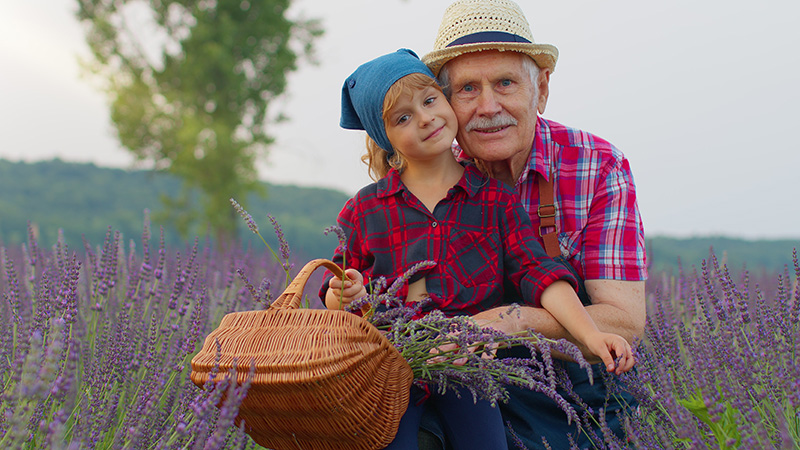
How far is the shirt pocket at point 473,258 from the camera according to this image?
78.3 inches

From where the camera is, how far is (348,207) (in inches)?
88.7

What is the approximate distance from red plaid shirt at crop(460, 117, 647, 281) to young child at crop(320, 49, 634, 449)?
0.28 meters

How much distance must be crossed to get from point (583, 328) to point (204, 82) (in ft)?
38.4

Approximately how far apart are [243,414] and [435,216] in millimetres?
908

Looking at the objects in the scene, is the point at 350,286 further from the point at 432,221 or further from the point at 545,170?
the point at 545,170

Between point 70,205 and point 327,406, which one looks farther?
point 70,205

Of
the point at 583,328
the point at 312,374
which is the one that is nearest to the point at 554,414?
the point at 583,328

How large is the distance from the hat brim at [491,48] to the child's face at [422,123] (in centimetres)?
20

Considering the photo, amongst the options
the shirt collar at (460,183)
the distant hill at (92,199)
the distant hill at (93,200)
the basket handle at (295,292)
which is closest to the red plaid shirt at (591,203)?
the shirt collar at (460,183)

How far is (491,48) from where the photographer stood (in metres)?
2.22

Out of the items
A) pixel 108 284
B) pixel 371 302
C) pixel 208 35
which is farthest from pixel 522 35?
pixel 208 35

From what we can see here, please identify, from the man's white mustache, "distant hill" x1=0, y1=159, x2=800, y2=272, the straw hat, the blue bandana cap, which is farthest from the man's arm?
"distant hill" x1=0, y1=159, x2=800, y2=272

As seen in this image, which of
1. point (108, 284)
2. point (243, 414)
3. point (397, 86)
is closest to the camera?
point (243, 414)

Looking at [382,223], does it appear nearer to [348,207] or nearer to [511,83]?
[348,207]
